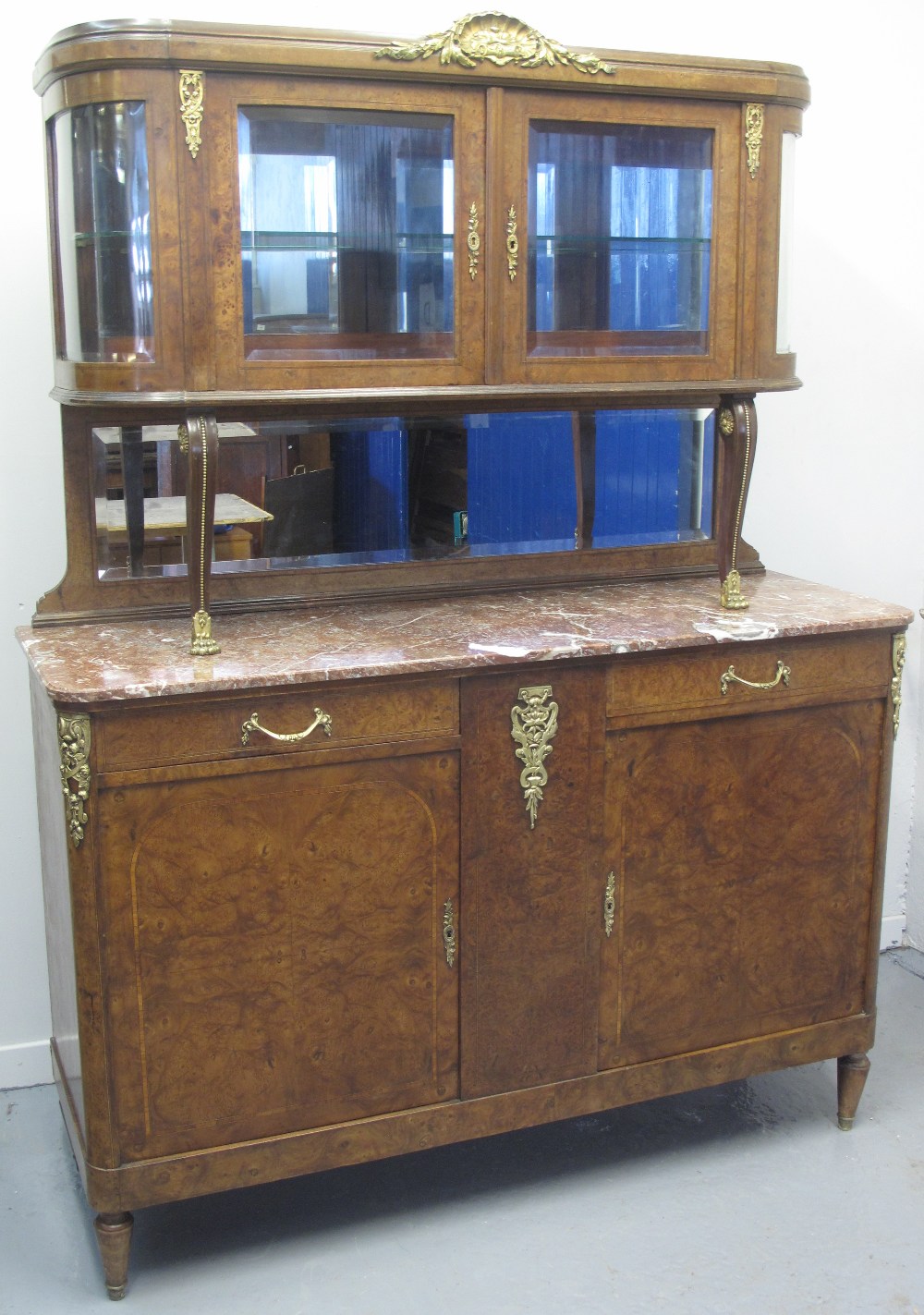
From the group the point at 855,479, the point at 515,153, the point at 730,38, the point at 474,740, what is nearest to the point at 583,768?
the point at 474,740

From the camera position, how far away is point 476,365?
8.79 ft

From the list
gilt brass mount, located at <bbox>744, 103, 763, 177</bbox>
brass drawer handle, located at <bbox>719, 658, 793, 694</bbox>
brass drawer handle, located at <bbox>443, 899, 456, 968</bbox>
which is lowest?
brass drawer handle, located at <bbox>443, 899, 456, 968</bbox>

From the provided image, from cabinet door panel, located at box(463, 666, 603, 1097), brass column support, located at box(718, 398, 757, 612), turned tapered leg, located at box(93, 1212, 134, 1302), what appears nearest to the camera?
turned tapered leg, located at box(93, 1212, 134, 1302)

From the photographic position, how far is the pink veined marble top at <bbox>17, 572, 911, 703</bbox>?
96.3 inches

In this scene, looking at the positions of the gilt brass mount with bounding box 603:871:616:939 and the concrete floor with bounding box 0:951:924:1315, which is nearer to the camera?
the concrete floor with bounding box 0:951:924:1315

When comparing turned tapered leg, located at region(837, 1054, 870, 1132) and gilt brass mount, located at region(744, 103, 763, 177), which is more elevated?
gilt brass mount, located at region(744, 103, 763, 177)

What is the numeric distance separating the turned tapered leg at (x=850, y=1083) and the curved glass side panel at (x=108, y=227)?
2.08 metres

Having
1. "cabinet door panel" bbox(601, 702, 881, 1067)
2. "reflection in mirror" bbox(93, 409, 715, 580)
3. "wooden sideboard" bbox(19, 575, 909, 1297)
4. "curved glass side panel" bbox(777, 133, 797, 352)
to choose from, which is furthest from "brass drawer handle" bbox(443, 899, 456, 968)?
"curved glass side panel" bbox(777, 133, 797, 352)

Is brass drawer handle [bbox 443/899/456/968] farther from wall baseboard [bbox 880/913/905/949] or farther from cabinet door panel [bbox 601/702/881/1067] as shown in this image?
wall baseboard [bbox 880/913/905/949]

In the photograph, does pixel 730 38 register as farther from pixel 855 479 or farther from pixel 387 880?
pixel 387 880

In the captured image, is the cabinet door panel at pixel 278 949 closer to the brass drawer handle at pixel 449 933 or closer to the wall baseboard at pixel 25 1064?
the brass drawer handle at pixel 449 933

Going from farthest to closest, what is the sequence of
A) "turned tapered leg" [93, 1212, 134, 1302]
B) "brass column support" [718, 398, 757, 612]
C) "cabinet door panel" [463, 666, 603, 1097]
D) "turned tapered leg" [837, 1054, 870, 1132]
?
"turned tapered leg" [837, 1054, 870, 1132]
"brass column support" [718, 398, 757, 612]
"cabinet door panel" [463, 666, 603, 1097]
"turned tapered leg" [93, 1212, 134, 1302]

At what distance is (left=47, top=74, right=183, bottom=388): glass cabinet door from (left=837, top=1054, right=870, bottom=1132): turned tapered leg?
6.63 feet

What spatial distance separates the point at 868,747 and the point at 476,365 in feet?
→ 3.78
